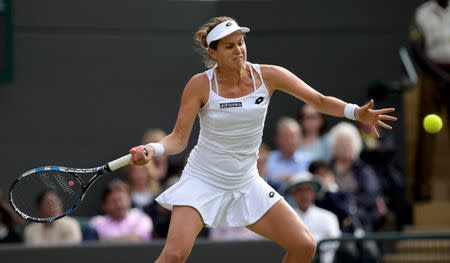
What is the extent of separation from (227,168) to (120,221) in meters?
2.84

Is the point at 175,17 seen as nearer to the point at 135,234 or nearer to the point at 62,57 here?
the point at 62,57

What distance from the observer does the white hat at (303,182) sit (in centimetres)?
965

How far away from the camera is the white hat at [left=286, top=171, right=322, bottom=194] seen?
9648 millimetres

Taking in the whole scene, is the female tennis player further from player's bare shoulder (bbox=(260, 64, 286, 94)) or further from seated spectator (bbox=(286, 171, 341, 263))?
seated spectator (bbox=(286, 171, 341, 263))

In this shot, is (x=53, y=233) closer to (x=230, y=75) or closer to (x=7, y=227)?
(x=7, y=227)

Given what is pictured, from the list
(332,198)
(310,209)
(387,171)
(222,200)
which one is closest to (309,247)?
(222,200)

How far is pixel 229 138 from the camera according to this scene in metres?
7.06

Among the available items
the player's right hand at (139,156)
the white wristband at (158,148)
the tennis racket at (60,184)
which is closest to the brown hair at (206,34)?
the white wristband at (158,148)

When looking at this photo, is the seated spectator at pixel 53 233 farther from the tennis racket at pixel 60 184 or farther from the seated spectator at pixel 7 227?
the tennis racket at pixel 60 184

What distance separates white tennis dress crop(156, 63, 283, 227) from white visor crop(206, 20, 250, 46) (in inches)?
8.4

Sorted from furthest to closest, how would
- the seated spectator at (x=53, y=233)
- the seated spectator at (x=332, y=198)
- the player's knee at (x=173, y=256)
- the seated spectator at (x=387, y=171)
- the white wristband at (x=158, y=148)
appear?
the seated spectator at (x=387, y=171), the seated spectator at (x=332, y=198), the seated spectator at (x=53, y=233), the white wristband at (x=158, y=148), the player's knee at (x=173, y=256)

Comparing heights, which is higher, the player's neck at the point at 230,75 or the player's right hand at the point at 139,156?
the player's neck at the point at 230,75

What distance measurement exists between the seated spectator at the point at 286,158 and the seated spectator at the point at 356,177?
11.0 inches

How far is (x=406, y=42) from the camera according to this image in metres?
11.8
